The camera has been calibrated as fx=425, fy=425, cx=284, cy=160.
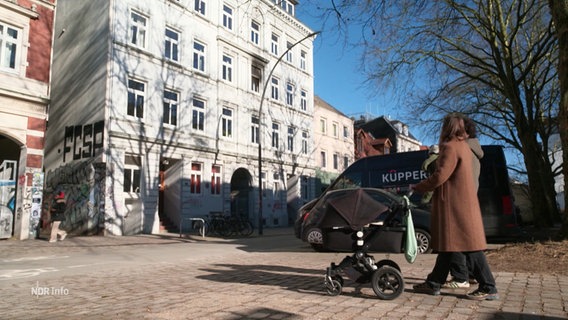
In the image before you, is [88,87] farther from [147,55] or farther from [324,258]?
[324,258]

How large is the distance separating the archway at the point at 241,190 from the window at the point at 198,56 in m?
6.95

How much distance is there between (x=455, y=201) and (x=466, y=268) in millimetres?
846

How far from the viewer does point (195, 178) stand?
22.6 metres

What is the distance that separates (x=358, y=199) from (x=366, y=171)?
7.90 meters

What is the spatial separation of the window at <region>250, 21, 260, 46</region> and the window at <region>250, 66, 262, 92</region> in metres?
1.88

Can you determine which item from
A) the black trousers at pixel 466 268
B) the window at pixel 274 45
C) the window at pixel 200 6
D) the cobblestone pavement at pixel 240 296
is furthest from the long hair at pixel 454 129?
the window at pixel 274 45

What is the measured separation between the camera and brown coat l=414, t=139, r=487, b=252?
15.5 ft

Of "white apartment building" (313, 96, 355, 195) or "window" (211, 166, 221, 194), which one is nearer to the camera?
"window" (211, 166, 221, 194)

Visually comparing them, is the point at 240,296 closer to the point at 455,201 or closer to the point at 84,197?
the point at 455,201

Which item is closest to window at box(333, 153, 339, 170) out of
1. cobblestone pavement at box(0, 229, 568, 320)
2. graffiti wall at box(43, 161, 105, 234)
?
graffiti wall at box(43, 161, 105, 234)

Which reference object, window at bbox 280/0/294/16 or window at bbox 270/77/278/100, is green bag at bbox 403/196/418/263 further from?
window at bbox 280/0/294/16

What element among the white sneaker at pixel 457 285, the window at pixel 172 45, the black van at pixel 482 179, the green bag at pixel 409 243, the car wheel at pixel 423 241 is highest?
the window at pixel 172 45

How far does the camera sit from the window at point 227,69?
25.6 m

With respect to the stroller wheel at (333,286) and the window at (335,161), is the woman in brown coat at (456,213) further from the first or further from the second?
the window at (335,161)
